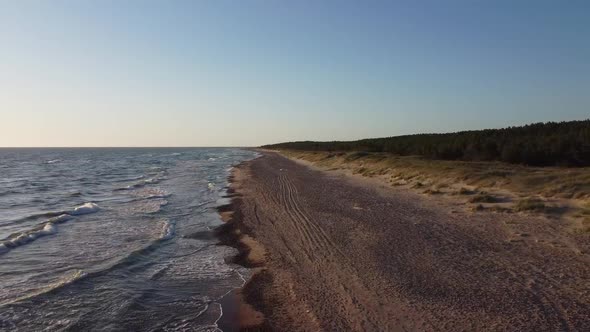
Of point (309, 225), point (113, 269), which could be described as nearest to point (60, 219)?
point (113, 269)

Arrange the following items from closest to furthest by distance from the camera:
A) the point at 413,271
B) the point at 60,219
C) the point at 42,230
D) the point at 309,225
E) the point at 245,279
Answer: the point at 413,271
the point at 245,279
the point at 309,225
the point at 42,230
the point at 60,219

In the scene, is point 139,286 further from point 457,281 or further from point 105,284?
point 457,281

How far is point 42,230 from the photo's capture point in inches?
650

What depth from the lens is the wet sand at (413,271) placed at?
7.38 m

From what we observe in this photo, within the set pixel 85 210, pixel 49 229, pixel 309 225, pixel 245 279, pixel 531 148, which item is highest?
pixel 531 148

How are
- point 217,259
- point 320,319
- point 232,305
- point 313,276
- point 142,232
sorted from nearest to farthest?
point 320,319, point 232,305, point 313,276, point 217,259, point 142,232

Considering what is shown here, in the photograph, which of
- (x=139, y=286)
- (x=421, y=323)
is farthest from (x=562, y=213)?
(x=139, y=286)

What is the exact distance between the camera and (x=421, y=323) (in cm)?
721

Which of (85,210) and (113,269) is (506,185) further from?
(85,210)

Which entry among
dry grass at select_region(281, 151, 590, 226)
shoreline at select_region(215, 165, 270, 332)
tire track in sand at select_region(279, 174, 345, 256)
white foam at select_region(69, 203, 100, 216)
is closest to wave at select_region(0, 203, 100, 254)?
white foam at select_region(69, 203, 100, 216)

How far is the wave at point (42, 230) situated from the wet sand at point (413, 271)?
20.8 feet

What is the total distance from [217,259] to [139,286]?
8.73 ft

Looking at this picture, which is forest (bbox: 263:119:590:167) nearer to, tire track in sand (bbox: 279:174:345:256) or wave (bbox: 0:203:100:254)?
tire track in sand (bbox: 279:174:345:256)

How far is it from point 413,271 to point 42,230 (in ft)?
44.2
